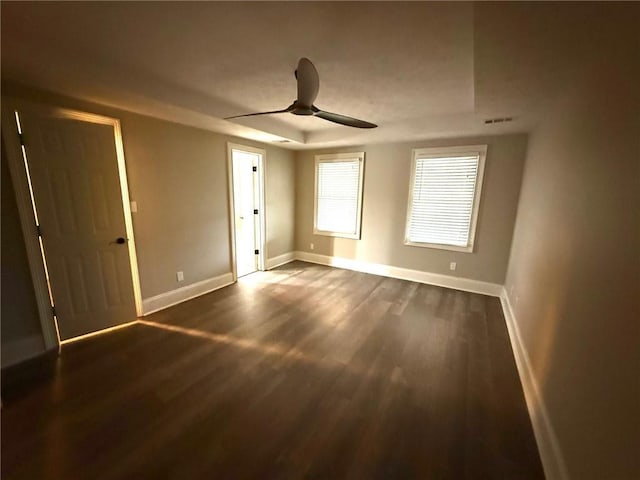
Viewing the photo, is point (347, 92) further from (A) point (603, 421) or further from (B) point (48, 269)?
(B) point (48, 269)

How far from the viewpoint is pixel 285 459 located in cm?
147

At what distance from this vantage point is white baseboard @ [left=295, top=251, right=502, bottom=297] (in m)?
3.92

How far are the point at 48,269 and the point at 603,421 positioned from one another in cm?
392

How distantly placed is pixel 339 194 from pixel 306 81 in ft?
11.0

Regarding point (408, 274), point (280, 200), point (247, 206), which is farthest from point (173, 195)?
point (408, 274)

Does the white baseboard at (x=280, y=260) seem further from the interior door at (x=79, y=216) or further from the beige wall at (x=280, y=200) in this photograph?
the interior door at (x=79, y=216)

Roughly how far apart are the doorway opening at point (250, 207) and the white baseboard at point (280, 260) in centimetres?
16

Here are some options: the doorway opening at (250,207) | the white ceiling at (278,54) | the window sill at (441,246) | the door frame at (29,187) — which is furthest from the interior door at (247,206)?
the window sill at (441,246)

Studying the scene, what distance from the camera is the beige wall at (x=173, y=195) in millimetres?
2846

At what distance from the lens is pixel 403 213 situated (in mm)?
4391

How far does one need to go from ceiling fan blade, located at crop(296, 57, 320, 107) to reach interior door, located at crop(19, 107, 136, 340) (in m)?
2.20

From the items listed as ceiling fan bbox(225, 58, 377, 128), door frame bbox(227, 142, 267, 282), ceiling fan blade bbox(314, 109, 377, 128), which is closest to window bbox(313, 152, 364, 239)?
door frame bbox(227, 142, 267, 282)

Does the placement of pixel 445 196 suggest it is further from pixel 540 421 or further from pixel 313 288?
pixel 540 421

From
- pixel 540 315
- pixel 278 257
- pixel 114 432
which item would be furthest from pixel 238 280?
pixel 540 315
